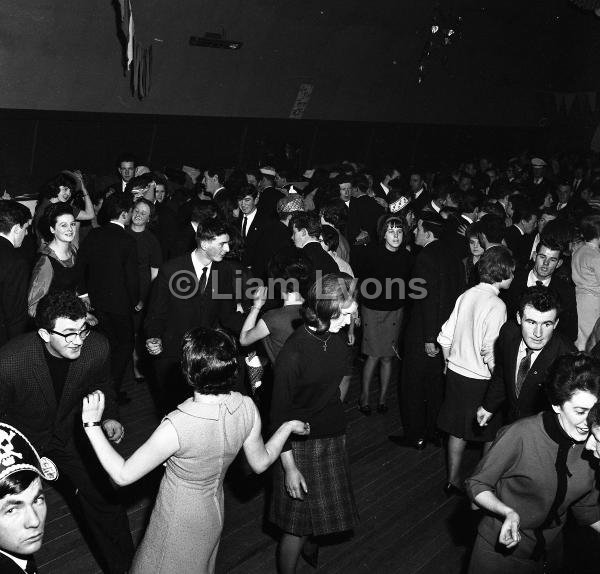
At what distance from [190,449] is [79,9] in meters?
6.64

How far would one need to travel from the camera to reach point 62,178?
6.42 meters

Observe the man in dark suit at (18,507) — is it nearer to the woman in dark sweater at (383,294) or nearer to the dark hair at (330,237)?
the dark hair at (330,237)

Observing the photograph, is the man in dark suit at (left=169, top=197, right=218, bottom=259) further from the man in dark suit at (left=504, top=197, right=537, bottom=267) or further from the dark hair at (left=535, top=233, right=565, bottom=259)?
the man in dark suit at (left=504, top=197, right=537, bottom=267)

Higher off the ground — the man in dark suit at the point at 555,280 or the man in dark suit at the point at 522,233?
the man in dark suit at the point at 522,233

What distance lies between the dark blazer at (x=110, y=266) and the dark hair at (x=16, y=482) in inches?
124

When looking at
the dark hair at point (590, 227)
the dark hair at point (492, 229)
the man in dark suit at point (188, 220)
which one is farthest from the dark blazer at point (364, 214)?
the dark hair at point (590, 227)

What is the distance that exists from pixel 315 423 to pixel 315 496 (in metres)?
0.36

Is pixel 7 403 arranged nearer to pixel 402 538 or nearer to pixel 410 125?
pixel 402 538

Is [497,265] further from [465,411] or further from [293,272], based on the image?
[293,272]

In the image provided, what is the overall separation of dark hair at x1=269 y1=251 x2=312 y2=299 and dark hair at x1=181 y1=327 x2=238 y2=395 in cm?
119

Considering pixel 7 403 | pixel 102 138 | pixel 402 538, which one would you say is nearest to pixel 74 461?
pixel 7 403

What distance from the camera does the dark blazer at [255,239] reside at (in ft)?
19.3

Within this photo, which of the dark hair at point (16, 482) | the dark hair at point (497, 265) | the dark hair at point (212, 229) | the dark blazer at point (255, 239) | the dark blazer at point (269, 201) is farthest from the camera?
the dark blazer at point (269, 201)

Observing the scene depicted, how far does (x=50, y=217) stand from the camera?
175 inches
